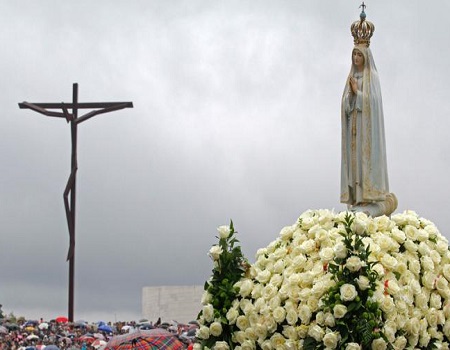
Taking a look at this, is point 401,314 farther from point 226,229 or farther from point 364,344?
point 226,229

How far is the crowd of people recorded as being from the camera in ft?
68.3

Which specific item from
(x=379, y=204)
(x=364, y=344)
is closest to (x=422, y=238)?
(x=364, y=344)

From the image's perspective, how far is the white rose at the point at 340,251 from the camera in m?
9.51

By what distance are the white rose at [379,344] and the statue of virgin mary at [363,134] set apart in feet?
12.2

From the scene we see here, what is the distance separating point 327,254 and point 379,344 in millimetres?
966

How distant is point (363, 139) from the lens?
43.1 ft

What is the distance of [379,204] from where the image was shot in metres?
13.0

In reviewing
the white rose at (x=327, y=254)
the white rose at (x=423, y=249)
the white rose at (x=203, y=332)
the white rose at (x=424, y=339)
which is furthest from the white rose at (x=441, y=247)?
the white rose at (x=203, y=332)

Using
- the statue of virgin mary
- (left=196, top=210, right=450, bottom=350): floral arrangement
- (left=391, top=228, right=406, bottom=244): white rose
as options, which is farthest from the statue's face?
(left=391, top=228, right=406, bottom=244): white rose

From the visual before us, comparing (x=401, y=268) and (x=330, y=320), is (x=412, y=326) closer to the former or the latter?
(x=401, y=268)

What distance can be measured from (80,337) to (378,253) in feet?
44.5

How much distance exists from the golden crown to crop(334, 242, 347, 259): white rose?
14.5ft

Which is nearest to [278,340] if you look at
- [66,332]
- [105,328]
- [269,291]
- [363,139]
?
[269,291]

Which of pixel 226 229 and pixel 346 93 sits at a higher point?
pixel 346 93
